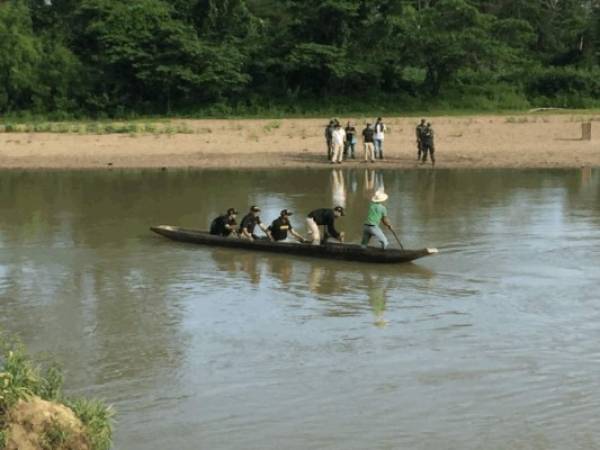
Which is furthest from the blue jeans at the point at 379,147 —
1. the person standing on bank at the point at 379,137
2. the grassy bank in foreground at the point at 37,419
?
the grassy bank in foreground at the point at 37,419

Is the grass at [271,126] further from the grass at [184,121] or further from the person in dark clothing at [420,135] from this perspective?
the person in dark clothing at [420,135]

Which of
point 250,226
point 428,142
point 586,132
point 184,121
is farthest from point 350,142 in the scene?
point 250,226

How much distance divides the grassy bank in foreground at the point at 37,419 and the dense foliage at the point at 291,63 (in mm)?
42825

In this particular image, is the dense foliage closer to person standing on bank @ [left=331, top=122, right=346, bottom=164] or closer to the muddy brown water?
person standing on bank @ [left=331, top=122, right=346, bottom=164]

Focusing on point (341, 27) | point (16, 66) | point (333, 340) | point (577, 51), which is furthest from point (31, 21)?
point (333, 340)

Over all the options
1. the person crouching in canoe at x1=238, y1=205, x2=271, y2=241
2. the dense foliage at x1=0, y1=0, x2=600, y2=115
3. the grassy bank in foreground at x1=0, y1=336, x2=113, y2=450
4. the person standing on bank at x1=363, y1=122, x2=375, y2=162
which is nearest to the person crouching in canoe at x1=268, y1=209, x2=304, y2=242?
the person crouching in canoe at x1=238, y1=205, x2=271, y2=241

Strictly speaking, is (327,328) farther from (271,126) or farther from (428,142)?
(271,126)

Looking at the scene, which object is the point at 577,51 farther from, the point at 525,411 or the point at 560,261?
the point at 525,411

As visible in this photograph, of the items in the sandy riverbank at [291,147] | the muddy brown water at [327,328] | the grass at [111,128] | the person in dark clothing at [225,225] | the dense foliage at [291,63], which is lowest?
the muddy brown water at [327,328]

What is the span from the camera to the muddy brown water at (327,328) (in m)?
10.2

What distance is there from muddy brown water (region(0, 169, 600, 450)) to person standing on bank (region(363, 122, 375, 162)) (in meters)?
8.90

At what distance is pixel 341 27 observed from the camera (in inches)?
2061

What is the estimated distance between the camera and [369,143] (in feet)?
111

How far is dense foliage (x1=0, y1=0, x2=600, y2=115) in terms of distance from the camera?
50.4 meters
